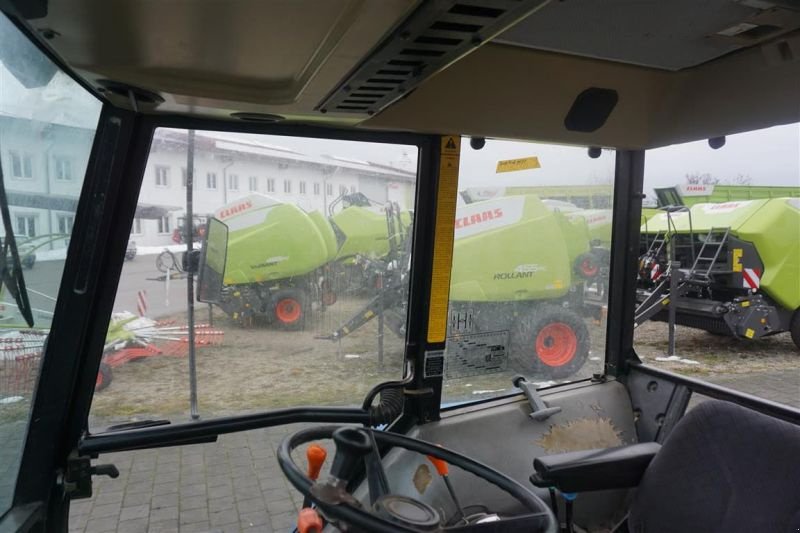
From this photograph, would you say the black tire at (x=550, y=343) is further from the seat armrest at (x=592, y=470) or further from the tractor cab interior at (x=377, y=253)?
the seat armrest at (x=592, y=470)

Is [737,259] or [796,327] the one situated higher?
[737,259]

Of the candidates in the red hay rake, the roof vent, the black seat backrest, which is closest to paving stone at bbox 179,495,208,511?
the red hay rake

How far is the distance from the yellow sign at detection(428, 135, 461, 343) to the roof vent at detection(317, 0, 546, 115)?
55 cm

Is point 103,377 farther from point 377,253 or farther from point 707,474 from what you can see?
point 707,474

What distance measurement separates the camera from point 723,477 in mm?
1917

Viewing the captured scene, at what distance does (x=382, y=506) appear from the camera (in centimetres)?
130

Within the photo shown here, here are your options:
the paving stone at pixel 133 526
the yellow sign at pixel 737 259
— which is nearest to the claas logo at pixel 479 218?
the paving stone at pixel 133 526

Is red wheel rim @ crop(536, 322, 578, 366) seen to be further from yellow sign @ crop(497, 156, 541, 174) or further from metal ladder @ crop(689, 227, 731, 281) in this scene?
metal ladder @ crop(689, 227, 731, 281)

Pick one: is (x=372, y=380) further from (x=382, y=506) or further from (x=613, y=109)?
(x=613, y=109)

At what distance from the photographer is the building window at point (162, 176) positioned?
1951 mm

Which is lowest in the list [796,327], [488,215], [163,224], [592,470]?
[796,327]

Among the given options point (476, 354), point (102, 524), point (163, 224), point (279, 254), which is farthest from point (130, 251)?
point (102, 524)

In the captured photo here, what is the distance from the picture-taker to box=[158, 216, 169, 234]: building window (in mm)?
2041

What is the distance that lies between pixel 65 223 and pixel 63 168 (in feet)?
0.55
